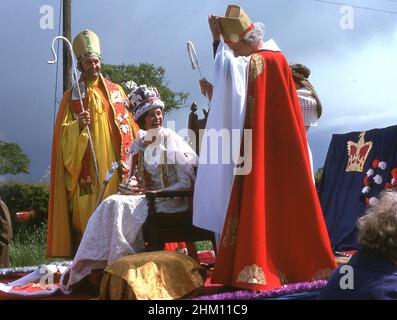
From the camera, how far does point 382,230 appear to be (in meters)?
2.25

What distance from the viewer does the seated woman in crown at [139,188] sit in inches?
163

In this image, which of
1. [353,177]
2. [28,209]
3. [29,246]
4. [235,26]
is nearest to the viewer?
[235,26]

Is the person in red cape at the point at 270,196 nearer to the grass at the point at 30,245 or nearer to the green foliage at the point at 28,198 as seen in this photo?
the grass at the point at 30,245

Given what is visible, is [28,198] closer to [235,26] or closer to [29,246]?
[29,246]

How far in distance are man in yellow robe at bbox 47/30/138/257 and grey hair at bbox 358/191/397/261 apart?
3.28 metres

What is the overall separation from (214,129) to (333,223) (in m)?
3.86

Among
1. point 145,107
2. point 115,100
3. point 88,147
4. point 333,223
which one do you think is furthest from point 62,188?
point 333,223

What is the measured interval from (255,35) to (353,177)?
12.0 ft

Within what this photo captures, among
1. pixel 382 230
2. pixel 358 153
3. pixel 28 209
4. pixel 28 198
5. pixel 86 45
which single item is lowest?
pixel 28 209

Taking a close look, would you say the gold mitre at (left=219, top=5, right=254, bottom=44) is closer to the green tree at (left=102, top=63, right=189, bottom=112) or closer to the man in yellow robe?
the man in yellow robe

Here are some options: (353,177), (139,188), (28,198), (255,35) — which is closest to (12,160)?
(28,198)

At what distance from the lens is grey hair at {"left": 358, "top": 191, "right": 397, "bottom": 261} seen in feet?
7.35

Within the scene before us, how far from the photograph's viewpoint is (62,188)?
5.51m
